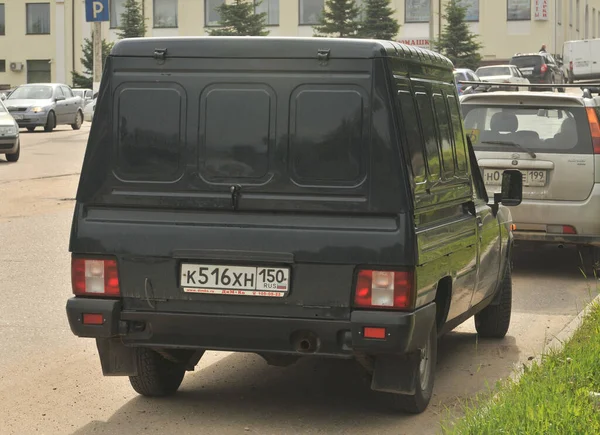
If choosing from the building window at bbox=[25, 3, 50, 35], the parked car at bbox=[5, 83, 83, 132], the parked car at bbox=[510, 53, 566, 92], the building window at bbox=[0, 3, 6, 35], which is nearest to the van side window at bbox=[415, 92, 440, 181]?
A: the parked car at bbox=[5, 83, 83, 132]

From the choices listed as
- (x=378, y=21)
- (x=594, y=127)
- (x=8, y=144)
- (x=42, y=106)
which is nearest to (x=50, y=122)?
(x=42, y=106)

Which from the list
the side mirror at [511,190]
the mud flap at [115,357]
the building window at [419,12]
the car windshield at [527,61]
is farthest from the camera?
the building window at [419,12]

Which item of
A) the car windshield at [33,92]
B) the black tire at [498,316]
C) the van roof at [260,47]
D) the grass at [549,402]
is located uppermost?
the van roof at [260,47]

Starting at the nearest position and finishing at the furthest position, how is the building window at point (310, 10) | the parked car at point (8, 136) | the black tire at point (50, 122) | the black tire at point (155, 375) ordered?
the black tire at point (155, 375), the parked car at point (8, 136), the black tire at point (50, 122), the building window at point (310, 10)

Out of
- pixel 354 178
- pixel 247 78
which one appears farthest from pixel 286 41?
pixel 354 178

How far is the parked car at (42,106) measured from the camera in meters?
39.4

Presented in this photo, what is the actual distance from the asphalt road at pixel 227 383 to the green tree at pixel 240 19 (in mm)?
57759

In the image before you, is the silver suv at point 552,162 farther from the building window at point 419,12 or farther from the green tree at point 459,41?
the building window at point 419,12

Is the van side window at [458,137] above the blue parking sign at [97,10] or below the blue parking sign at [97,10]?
below

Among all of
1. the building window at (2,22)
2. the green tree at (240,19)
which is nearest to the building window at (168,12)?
the green tree at (240,19)

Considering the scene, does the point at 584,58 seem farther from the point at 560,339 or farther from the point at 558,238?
the point at 560,339

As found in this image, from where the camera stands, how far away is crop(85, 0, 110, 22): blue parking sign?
2231 cm

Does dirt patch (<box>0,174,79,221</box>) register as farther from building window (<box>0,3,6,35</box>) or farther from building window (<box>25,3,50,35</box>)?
building window (<box>0,3,6,35</box>)

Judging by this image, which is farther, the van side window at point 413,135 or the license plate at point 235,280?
the van side window at point 413,135
